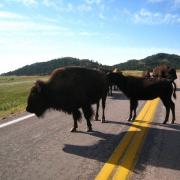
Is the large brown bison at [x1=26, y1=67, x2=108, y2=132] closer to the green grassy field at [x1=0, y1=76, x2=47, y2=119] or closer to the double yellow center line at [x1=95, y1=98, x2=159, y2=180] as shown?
the double yellow center line at [x1=95, y1=98, x2=159, y2=180]

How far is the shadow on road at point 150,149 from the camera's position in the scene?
6012 millimetres

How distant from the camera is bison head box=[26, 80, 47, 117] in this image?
8.55 meters

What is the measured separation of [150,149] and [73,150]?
1543 millimetres

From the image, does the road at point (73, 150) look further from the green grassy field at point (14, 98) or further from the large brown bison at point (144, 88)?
the green grassy field at point (14, 98)

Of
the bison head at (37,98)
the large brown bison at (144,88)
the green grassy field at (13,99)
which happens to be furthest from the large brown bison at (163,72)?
the bison head at (37,98)

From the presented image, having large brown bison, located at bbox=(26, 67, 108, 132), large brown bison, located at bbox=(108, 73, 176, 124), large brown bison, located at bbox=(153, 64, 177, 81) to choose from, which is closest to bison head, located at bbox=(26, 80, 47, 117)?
large brown bison, located at bbox=(26, 67, 108, 132)

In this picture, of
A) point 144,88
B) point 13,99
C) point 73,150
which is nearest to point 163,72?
point 144,88

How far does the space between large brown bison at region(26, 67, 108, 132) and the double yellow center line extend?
1339 mm

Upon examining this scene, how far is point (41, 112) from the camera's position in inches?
348

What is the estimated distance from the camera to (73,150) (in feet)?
22.4

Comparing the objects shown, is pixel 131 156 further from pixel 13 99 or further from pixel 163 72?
pixel 13 99

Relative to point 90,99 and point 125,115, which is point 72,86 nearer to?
point 90,99

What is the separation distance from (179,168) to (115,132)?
316 cm

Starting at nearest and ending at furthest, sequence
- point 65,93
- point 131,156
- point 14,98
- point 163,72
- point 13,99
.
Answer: point 131,156 < point 65,93 < point 163,72 < point 13,99 < point 14,98
